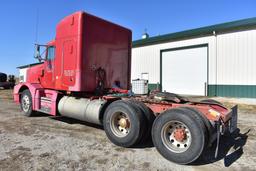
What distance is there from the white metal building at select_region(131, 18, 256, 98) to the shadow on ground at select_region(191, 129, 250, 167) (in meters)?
11.1

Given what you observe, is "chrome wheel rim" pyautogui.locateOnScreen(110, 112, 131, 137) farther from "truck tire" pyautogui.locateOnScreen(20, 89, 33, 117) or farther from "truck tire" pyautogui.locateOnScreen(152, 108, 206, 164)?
"truck tire" pyautogui.locateOnScreen(20, 89, 33, 117)

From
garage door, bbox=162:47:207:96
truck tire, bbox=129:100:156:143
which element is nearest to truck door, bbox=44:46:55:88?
truck tire, bbox=129:100:156:143

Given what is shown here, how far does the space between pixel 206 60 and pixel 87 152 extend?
50.4ft

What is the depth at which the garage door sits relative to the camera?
1833 centimetres

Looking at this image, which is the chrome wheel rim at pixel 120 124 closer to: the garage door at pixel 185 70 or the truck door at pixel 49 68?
the truck door at pixel 49 68

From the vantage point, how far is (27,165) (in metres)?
3.95

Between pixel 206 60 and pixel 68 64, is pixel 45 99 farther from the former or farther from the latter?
pixel 206 60

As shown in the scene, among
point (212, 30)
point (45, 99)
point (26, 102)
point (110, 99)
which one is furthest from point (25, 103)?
point (212, 30)

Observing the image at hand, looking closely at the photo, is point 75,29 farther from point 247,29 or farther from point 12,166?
point 247,29

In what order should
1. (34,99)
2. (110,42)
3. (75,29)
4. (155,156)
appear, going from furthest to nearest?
(34,99) < (110,42) < (75,29) < (155,156)

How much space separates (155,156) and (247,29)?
14708 millimetres

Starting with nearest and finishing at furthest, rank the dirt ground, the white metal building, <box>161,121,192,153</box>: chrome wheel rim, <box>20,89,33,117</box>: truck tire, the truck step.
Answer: the dirt ground < <box>161,121,192,153</box>: chrome wheel rim < the truck step < <box>20,89,33,117</box>: truck tire < the white metal building

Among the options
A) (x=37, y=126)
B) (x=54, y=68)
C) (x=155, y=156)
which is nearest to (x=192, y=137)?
(x=155, y=156)

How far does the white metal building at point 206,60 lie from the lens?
16.0 m
